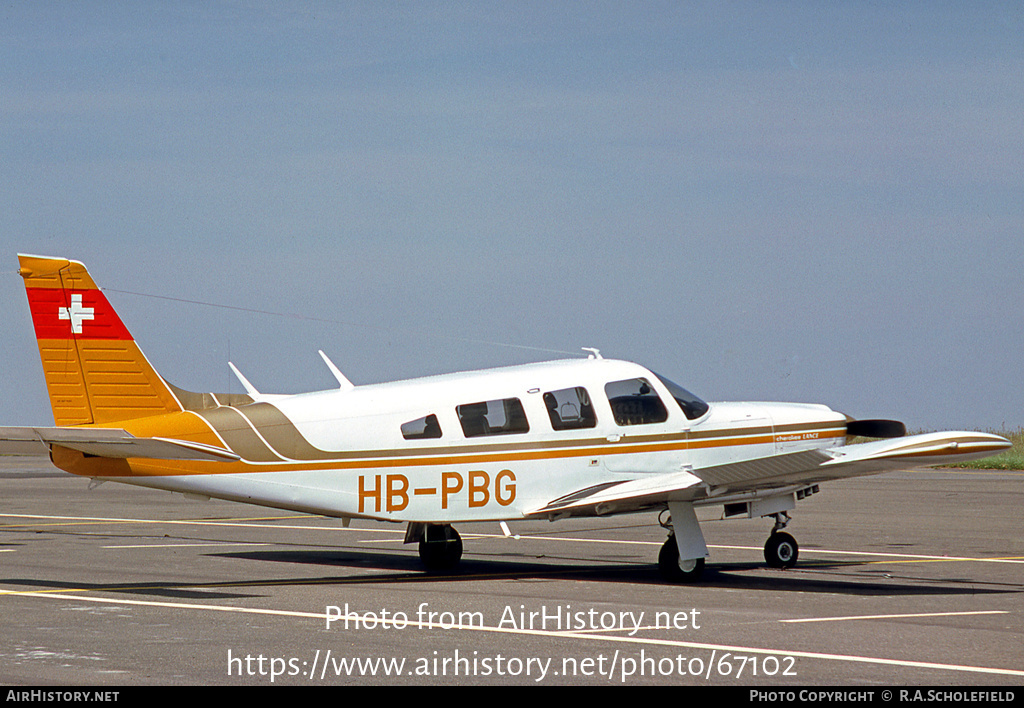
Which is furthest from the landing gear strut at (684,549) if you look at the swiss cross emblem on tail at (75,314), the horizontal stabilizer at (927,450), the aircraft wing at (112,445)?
the swiss cross emblem on tail at (75,314)

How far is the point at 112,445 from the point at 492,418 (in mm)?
4254

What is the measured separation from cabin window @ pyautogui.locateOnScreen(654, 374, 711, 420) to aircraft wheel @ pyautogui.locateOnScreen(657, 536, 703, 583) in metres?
1.59

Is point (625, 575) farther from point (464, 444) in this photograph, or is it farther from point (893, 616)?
point (893, 616)

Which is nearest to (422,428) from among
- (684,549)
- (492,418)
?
(492,418)

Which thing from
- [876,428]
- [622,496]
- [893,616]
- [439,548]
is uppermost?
[876,428]

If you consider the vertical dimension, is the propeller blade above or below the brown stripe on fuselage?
below

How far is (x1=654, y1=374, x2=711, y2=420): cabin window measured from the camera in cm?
1545

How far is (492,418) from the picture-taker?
1464cm

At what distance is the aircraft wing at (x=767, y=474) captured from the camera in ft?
43.5

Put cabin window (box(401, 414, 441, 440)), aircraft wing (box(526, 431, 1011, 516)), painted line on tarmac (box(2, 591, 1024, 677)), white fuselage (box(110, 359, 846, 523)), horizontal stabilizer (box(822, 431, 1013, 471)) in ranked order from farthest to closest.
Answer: cabin window (box(401, 414, 441, 440)) < white fuselage (box(110, 359, 846, 523)) < aircraft wing (box(526, 431, 1011, 516)) < horizontal stabilizer (box(822, 431, 1013, 471)) < painted line on tarmac (box(2, 591, 1024, 677))

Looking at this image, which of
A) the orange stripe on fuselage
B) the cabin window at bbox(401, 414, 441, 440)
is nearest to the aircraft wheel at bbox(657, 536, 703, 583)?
the orange stripe on fuselage

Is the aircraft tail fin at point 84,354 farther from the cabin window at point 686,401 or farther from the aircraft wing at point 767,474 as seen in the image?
the cabin window at point 686,401

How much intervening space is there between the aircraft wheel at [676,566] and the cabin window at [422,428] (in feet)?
10.1

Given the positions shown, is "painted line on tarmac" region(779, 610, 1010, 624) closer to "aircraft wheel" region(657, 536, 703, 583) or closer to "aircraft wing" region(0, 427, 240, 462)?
"aircraft wheel" region(657, 536, 703, 583)
